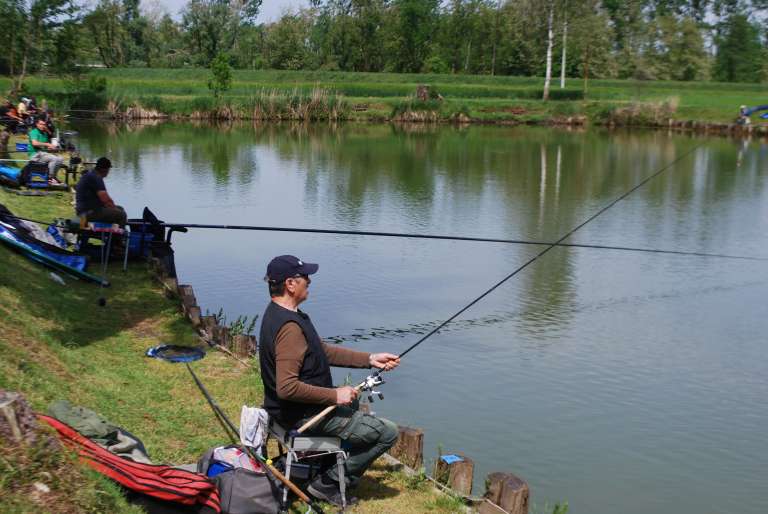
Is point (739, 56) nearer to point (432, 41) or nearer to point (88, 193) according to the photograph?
point (432, 41)

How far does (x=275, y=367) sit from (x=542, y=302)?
720 centimetres

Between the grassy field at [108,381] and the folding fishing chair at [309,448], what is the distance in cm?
30

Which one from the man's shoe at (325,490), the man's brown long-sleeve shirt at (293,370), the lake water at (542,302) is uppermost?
the man's brown long-sleeve shirt at (293,370)

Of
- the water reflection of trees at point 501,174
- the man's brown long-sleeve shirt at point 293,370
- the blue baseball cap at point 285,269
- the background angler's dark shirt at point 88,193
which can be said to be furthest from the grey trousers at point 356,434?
the background angler's dark shirt at point 88,193

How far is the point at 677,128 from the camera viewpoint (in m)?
43.8

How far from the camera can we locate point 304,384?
455cm

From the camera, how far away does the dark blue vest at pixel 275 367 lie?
4.61 meters

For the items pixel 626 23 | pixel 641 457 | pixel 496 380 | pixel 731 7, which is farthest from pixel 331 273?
pixel 731 7

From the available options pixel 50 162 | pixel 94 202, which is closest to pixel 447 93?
pixel 50 162

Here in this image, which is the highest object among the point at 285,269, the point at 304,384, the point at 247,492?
the point at 285,269

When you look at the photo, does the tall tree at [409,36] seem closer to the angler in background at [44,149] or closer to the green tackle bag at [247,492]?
the angler in background at [44,149]

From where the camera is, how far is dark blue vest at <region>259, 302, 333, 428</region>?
461cm

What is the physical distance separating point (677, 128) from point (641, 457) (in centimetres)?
3921

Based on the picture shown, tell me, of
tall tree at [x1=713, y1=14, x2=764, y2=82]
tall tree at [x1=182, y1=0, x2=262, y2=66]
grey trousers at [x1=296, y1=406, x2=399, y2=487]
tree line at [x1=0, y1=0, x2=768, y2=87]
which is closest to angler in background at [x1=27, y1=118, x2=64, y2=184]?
grey trousers at [x1=296, y1=406, x2=399, y2=487]
